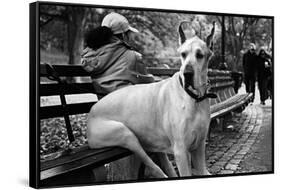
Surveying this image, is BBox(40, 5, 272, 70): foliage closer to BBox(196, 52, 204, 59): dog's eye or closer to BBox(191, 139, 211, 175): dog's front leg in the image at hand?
BBox(196, 52, 204, 59): dog's eye

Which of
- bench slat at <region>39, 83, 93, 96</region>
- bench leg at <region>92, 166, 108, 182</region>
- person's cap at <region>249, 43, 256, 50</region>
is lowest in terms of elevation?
bench leg at <region>92, 166, 108, 182</region>

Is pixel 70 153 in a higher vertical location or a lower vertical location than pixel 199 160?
higher

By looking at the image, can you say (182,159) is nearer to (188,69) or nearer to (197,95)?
(197,95)

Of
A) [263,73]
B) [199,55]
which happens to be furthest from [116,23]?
[263,73]

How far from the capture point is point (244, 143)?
5895 mm

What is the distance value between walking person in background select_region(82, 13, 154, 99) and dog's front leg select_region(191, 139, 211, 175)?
0.76 meters

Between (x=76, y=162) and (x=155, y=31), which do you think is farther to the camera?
(x=155, y=31)

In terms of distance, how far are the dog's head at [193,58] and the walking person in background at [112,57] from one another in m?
0.31

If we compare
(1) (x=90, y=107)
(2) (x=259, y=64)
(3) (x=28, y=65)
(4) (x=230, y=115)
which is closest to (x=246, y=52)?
(2) (x=259, y=64)

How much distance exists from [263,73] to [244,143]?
27.6 inches

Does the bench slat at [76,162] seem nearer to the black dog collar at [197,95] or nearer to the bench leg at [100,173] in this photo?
the bench leg at [100,173]

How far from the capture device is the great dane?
16.8ft

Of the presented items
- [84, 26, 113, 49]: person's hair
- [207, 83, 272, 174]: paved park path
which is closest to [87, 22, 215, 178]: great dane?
[207, 83, 272, 174]: paved park path

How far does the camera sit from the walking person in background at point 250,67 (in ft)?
19.3
